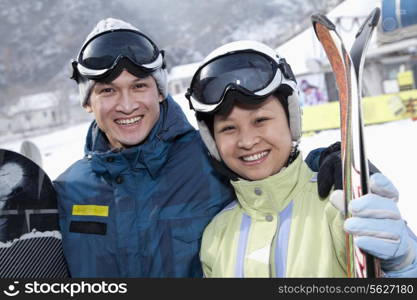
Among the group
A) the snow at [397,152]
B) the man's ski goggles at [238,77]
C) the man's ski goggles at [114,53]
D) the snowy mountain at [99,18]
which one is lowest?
the snow at [397,152]

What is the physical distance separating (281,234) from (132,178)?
0.93 meters

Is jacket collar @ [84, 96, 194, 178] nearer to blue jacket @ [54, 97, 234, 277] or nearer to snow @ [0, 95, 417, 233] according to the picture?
blue jacket @ [54, 97, 234, 277]

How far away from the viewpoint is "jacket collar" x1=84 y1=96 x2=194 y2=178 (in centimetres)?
249

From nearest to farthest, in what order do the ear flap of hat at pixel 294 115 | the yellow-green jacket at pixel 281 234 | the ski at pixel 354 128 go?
the ski at pixel 354 128 < the yellow-green jacket at pixel 281 234 < the ear flap of hat at pixel 294 115

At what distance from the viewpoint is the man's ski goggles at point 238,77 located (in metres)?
2.26

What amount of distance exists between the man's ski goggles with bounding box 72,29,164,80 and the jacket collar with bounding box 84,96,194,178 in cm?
30

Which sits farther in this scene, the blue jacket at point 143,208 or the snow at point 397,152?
the snow at point 397,152

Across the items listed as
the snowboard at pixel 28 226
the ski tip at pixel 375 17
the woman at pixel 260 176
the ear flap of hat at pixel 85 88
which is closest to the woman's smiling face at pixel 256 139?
the woman at pixel 260 176

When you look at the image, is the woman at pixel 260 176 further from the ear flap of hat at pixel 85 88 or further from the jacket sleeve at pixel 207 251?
the ear flap of hat at pixel 85 88

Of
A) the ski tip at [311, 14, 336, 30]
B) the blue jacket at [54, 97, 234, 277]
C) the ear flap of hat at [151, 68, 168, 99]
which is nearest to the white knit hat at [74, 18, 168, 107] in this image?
the ear flap of hat at [151, 68, 168, 99]

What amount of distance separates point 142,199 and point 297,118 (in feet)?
3.22

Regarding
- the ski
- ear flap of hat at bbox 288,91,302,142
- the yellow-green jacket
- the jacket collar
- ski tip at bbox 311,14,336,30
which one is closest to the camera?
the ski

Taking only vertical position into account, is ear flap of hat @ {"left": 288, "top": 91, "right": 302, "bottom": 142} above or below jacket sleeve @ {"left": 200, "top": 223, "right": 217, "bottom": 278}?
above

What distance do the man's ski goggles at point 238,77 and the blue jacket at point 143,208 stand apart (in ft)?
1.31
